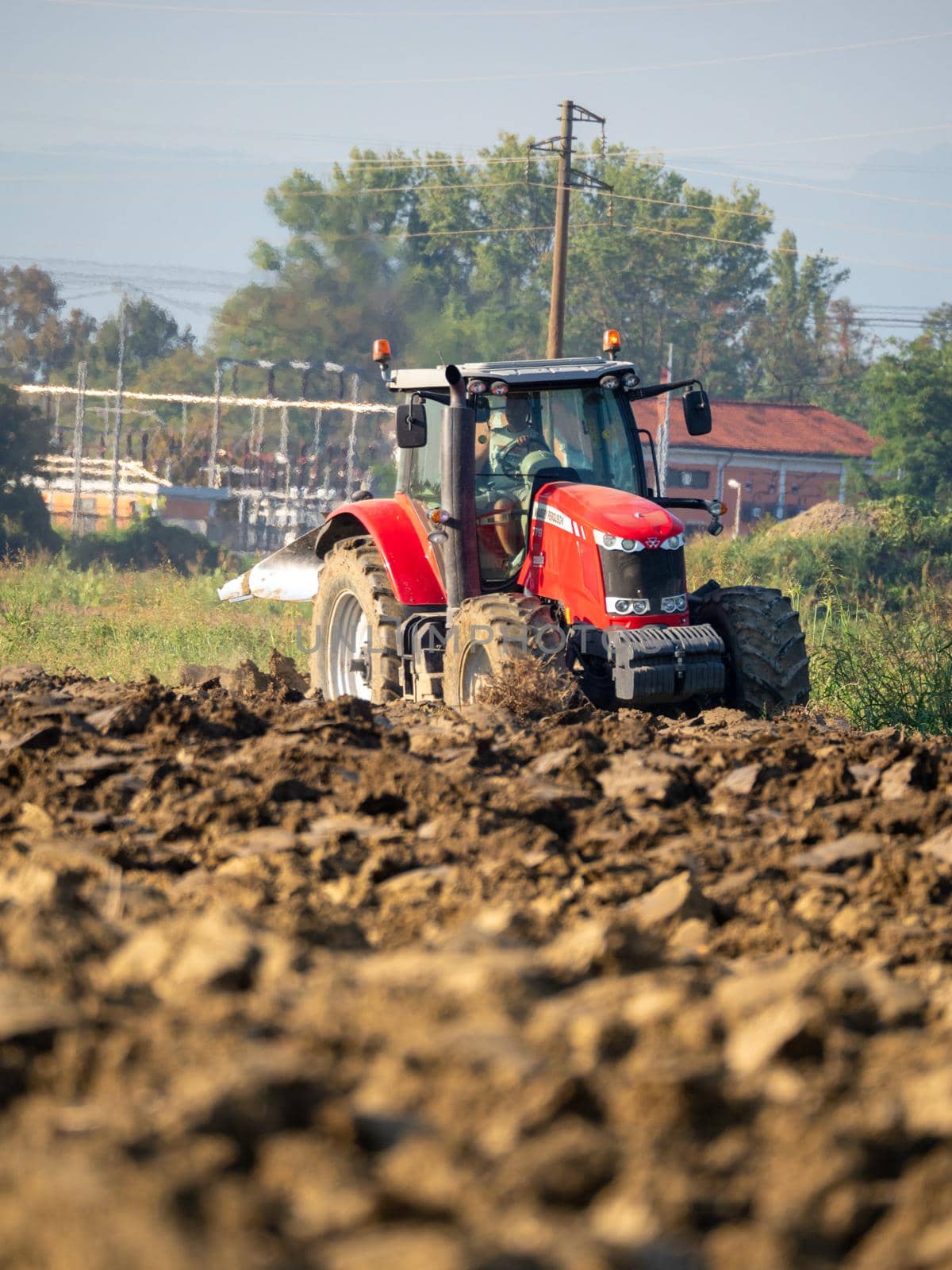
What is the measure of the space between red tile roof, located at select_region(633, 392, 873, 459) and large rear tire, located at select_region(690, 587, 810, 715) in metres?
53.9

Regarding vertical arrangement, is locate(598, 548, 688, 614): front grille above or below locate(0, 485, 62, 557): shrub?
above

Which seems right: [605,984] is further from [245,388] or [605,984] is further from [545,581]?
[245,388]

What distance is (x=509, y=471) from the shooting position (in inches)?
360

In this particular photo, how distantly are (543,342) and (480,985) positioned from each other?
6755 cm

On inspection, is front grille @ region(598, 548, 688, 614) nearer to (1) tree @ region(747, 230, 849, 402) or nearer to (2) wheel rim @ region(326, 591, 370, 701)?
(2) wheel rim @ region(326, 591, 370, 701)

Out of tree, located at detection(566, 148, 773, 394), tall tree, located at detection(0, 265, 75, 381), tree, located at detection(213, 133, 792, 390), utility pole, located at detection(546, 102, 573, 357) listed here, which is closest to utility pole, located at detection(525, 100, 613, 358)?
utility pole, located at detection(546, 102, 573, 357)

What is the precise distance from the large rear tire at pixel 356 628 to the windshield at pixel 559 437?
1.07m

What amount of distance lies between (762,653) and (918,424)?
44.8 meters

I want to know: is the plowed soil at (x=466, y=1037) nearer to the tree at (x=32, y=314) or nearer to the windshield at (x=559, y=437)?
the windshield at (x=559, y=437)

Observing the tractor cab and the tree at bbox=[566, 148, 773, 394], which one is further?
the tree at bbox=[566, 148, 773, 394]

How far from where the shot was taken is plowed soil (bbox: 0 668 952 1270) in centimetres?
216

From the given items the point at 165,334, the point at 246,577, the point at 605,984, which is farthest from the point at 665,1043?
the point at 165,334

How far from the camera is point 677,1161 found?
2.42 metres

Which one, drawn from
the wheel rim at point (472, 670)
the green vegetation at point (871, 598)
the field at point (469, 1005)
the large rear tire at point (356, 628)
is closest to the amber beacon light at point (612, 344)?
the large rear tire at point (356, 628)
